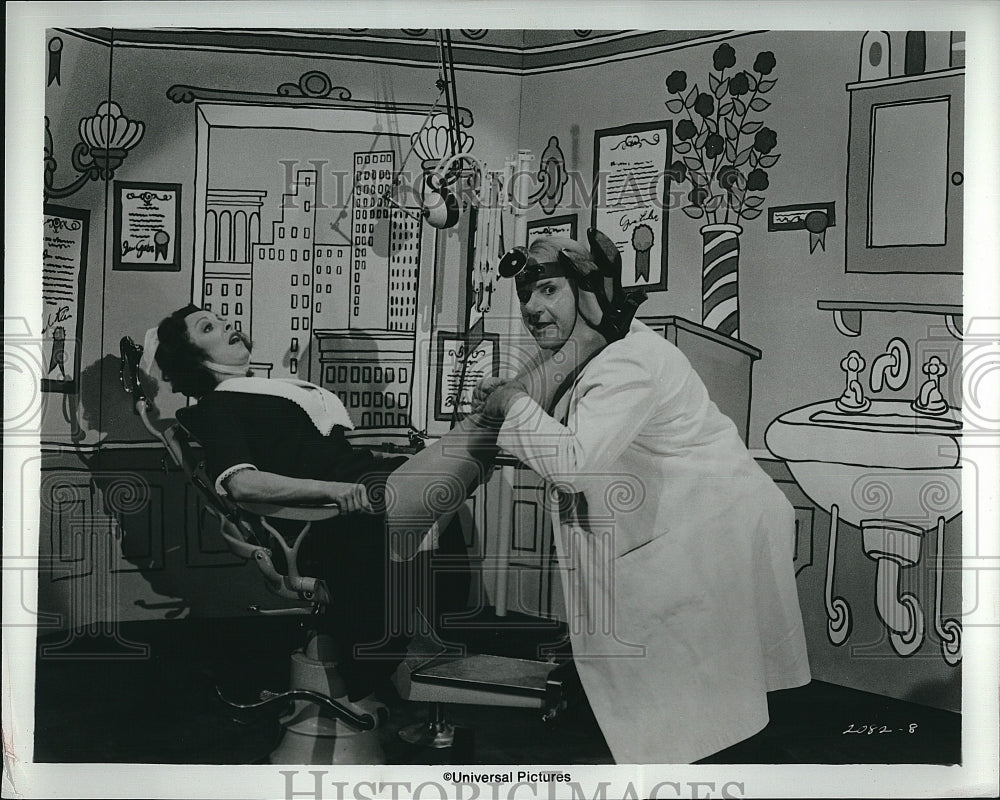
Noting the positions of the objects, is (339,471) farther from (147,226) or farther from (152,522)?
(147,226)

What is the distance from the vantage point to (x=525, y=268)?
2537 mm

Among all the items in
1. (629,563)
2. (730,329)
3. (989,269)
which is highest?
(989,269)

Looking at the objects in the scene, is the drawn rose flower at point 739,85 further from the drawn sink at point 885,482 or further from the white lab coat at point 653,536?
the drawn sink at point 885,482

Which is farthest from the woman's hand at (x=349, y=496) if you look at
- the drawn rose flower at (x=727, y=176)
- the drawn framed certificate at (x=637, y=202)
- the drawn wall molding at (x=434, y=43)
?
the drawn rose flower at (x=727, y=176)

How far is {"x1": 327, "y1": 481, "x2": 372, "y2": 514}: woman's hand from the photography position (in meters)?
2.52

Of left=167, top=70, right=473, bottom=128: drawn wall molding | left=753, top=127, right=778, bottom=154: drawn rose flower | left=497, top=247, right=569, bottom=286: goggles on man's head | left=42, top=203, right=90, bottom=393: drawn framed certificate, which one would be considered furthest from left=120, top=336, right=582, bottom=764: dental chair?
left=753, top=127, right=778, bottom=154: drawn rose flower

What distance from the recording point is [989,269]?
2.57 metres

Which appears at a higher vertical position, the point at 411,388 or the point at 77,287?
the point at 77,287

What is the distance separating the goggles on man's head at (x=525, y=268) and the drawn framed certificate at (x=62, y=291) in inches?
43.4

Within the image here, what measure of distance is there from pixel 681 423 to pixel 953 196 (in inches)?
37.0

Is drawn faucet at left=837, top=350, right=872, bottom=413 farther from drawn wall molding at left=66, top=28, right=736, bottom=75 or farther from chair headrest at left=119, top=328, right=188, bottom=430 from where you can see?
chair headrest at left=119, top=328, right=188, bottom=430

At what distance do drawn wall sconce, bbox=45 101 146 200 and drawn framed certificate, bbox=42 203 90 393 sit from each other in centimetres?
8

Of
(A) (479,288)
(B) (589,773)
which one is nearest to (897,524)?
(B) (589,773)

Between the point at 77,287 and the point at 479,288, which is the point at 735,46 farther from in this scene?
the point at 77,287
